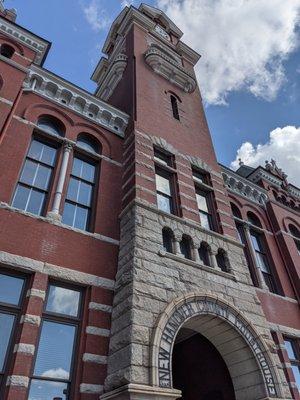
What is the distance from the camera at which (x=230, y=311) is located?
29.2 feet

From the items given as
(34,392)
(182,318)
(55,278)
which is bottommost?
(34,392)

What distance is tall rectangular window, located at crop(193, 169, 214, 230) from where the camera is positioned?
1181 cm

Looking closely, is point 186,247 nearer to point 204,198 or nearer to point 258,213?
point 204,198

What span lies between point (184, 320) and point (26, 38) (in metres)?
11.3

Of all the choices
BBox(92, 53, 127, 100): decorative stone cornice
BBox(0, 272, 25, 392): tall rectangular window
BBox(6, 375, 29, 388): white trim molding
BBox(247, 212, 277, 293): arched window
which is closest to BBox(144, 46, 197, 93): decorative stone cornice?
BBox(92, 53, 127, 100): decorative stone cornice

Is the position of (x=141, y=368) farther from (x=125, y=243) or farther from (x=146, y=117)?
(x=146, y=117)

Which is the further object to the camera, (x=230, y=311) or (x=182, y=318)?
(x=230, y=311)

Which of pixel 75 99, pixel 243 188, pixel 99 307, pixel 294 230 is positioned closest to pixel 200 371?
pixel 99 307

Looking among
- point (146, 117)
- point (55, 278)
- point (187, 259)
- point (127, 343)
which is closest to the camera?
point (127, 343)

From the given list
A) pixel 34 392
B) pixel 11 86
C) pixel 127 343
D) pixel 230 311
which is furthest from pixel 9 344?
pixel 11 86

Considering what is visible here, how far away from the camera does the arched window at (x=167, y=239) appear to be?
9622mm

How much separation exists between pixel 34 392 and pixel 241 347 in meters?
4.92

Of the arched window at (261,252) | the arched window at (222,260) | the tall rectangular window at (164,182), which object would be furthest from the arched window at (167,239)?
the arched window at (261,252)

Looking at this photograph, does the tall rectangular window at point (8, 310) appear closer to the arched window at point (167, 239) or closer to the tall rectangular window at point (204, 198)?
the arched window at point (167, 239)
